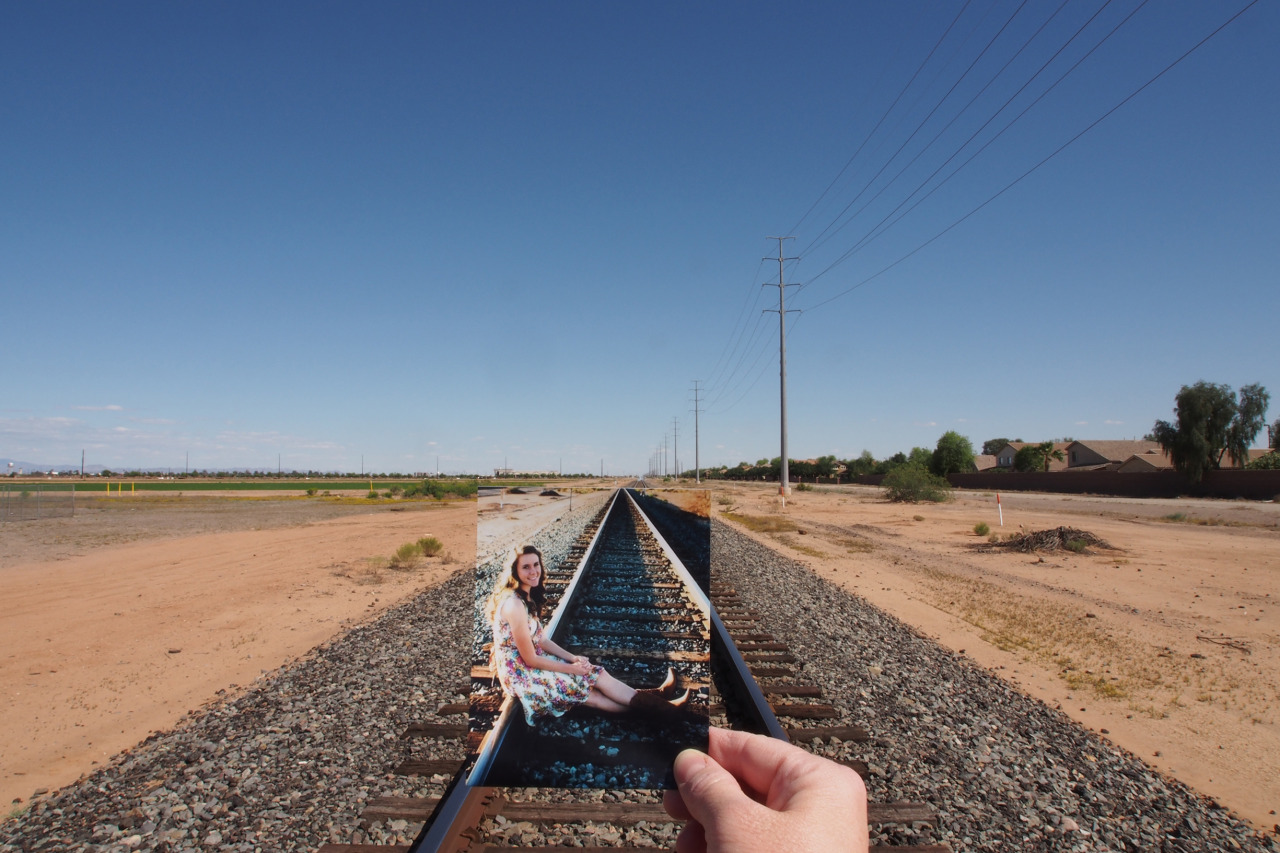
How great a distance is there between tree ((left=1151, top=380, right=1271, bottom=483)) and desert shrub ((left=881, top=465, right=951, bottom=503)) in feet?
90.7

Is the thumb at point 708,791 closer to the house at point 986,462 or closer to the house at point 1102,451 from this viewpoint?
the house at point 1102,451

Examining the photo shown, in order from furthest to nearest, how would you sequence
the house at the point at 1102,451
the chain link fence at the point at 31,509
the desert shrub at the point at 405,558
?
the house at the point at 1102,451 < the chain link fence at the point at 31,509 < the desert shrub at the point at 405,558

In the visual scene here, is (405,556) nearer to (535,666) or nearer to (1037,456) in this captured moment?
(535,666)

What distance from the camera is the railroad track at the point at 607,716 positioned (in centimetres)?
165

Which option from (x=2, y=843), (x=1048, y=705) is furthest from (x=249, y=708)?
(x=1048, y=705)

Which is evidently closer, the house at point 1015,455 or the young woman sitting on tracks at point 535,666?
the young woman sitting on tracks at point 535,666

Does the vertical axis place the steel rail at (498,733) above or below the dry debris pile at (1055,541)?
above

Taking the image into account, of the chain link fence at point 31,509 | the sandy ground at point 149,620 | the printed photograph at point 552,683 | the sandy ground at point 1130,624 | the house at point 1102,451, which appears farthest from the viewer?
the house at point 1102,451

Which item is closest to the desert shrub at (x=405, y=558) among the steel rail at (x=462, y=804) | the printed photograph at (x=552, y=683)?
the steel rail at (x=462, y=804)

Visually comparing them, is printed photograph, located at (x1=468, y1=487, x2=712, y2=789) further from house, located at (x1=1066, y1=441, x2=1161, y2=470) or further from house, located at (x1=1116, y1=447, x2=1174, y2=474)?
house, located at (x1=1066, y1=441, x2=1161, y2=470)

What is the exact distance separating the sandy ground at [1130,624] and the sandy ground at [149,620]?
5.41 metres

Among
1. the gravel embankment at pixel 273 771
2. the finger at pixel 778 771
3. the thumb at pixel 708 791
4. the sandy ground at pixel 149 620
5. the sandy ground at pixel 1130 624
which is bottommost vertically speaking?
the sandy ground at pixel 149 620

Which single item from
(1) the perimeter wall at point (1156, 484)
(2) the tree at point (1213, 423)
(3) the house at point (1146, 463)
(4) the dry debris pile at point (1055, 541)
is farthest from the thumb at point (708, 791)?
(3) the house at point (1146, 463)

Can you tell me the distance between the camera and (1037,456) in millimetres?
93062
